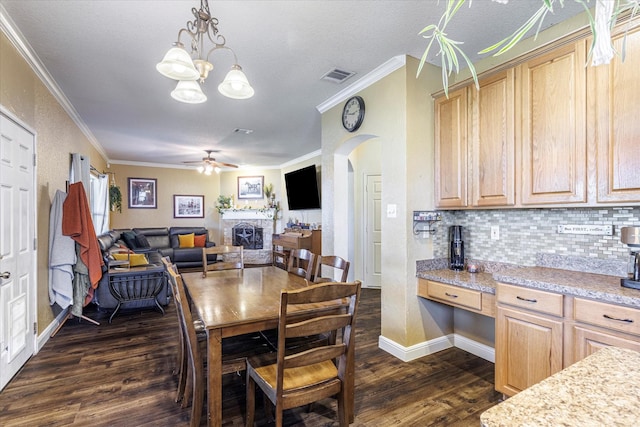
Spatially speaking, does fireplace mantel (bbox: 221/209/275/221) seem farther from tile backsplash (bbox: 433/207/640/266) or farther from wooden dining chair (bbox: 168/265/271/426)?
wooden dining chair (bbox: 168/265/271/426)

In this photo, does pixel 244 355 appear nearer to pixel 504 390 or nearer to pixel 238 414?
pixel 238 414

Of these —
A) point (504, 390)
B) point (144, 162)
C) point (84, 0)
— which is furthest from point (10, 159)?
point (144, 162)

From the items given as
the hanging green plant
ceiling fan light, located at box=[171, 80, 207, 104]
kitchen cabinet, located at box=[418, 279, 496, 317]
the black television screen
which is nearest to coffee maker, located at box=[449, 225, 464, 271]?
kitchen cabinet, located at box=[418, 279, 496, 317]

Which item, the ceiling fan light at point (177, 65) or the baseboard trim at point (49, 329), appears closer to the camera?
the ceiling fan light at point (177, 65)

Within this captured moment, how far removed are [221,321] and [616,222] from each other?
2545 millimetres

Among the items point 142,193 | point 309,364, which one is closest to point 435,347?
point 309,364

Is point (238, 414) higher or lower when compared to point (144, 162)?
lower

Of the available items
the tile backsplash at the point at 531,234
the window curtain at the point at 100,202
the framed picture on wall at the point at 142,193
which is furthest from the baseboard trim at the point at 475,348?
the framed picture on wall at the point at 142,193

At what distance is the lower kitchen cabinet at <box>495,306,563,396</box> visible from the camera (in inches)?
74.8

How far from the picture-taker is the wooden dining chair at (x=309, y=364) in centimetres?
152

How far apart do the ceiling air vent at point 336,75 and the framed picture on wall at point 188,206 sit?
21.9ft

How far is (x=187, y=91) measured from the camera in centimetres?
224

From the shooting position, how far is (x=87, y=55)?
110 inches

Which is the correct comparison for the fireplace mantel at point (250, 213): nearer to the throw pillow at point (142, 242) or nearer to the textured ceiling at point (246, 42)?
the throw pillow at point (142, 242)
